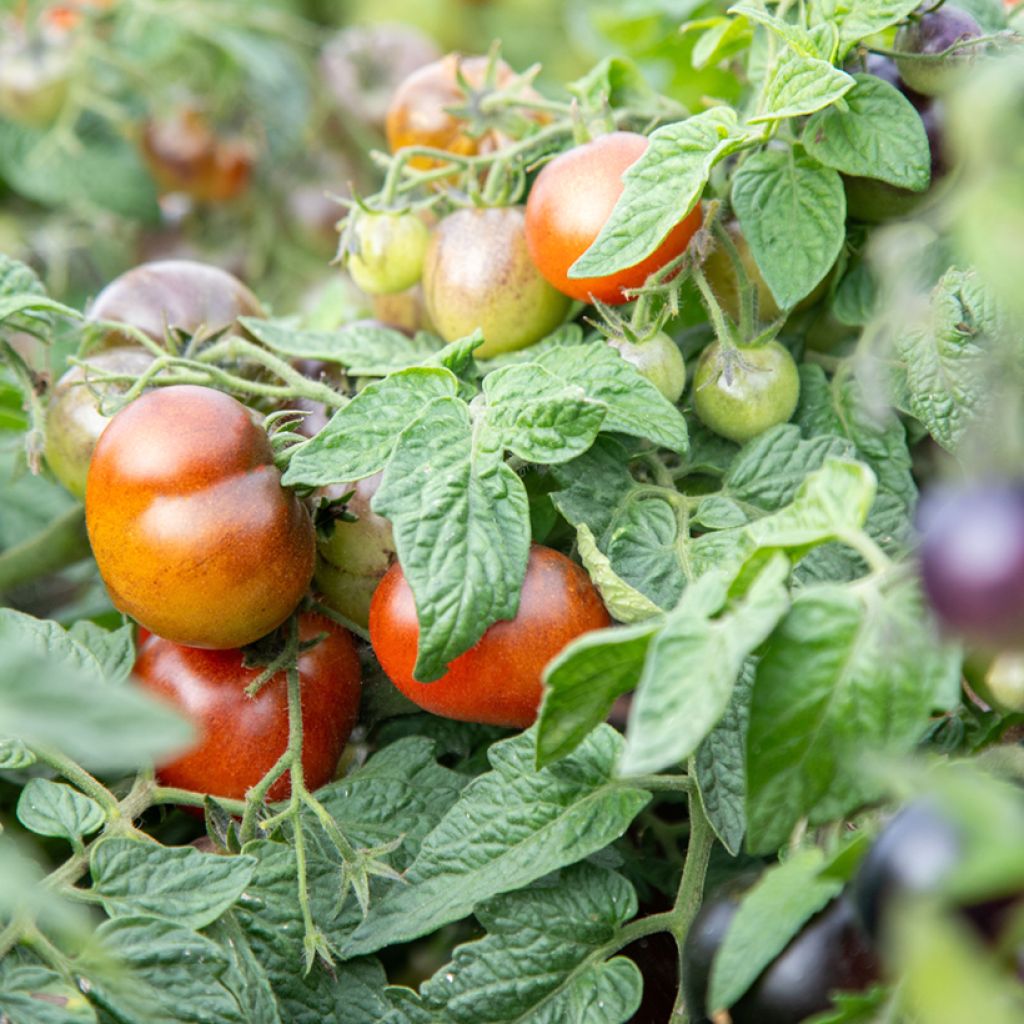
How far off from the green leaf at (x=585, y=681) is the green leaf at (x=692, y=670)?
0.01m

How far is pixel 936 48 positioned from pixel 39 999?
59cm

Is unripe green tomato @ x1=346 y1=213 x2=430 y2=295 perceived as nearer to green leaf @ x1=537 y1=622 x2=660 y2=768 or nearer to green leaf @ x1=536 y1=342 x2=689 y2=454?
green leaf @ x1=536 y1=342 x2=689 y2=454

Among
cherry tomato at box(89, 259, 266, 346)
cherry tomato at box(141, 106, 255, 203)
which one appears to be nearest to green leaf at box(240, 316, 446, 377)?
cherry tomato at box(89, 259, 266, 346)

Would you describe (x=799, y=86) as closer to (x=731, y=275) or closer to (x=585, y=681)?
(x=731, y=275)

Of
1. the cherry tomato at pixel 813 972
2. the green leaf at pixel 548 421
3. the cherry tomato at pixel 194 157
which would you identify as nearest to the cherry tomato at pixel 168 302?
the green leaf at pixel 548 421

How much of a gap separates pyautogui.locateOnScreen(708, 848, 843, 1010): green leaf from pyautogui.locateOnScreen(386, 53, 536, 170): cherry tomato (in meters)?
0.51

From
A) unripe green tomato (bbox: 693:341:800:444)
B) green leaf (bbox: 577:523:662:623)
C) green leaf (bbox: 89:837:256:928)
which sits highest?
unripe green tomato (bbox: 693:341:800:444)

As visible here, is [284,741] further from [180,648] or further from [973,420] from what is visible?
[973,420]

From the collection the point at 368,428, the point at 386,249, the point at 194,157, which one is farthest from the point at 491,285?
the point at 194,157

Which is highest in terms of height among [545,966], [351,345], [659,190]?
[659,190]

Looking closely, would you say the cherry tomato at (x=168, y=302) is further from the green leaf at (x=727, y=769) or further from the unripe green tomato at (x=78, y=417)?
the green leaf at (x=727, y=769)

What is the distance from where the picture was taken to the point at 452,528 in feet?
1.52

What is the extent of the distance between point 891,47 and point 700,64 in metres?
0.12

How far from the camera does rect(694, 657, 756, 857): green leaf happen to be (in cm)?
46
